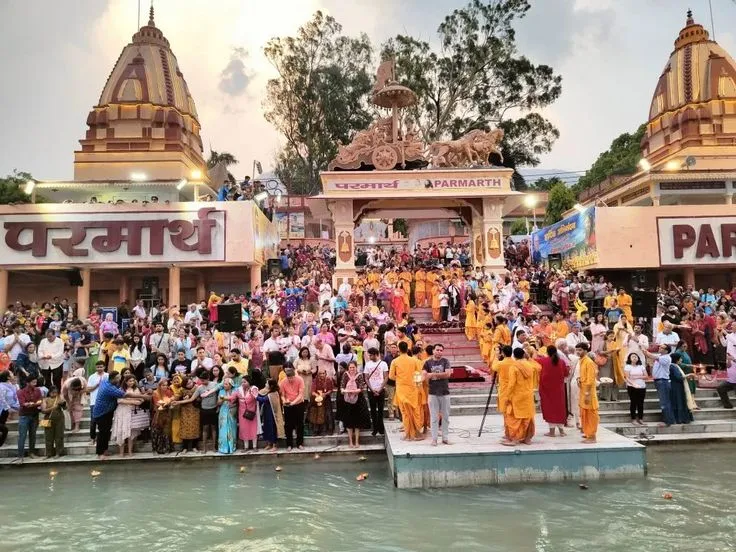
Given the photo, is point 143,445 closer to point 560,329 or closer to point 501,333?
point 501,333

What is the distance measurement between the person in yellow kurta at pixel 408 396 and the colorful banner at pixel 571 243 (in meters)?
13.7

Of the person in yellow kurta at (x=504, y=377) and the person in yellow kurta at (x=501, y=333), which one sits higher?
the person in yellow kurta at (x=501, y=333)

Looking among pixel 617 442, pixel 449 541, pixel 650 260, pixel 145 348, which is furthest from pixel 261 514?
pixel 650 260

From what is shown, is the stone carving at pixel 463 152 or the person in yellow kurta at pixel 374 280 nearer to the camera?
the person in yellow kurta at pixel 374 280

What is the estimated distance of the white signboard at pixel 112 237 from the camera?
743 inches

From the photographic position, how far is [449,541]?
5.67 meters

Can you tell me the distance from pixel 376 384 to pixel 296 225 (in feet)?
102

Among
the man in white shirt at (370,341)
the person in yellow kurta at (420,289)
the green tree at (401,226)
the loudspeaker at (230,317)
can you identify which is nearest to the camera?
the man in white shirt at (370,341)

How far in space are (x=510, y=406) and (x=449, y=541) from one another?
2582mm

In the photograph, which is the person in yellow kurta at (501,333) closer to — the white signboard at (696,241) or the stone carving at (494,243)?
the stone carving at (494,243)

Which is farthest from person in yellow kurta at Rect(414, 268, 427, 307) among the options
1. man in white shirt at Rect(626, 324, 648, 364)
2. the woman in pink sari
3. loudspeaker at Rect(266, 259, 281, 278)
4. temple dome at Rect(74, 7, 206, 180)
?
temple dome at Rect(74, 7, 206, 180)

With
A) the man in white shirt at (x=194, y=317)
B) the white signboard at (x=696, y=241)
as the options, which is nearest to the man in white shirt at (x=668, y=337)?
the man in white shirt at (x=194, y=317)

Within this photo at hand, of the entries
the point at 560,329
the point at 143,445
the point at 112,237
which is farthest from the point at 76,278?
the point at 560,329

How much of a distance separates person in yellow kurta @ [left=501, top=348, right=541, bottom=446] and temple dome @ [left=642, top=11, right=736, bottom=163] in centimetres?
2346
